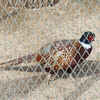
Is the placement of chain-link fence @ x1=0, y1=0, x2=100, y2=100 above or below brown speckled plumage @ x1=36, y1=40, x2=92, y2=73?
below

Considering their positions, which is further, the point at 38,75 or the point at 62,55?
the point at 38,75

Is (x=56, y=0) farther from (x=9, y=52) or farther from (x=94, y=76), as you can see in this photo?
(x=94, y=76)

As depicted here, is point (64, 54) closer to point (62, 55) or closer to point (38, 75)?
point (62, 55)

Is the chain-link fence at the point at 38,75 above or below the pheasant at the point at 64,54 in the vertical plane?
below

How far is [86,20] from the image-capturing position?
5.13 meters

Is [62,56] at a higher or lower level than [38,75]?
higher

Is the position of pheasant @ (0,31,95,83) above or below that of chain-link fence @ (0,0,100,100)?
above

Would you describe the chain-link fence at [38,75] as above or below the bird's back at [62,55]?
below

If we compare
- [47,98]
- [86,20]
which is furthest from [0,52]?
[86,20]

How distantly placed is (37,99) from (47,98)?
0.13 m

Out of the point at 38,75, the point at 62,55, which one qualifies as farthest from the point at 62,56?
the point at 38,75

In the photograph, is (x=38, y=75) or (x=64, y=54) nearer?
(x=64, y=54)

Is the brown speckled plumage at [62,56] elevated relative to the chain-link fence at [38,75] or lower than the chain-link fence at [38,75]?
elevated

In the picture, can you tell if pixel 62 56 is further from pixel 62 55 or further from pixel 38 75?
pixel 38 75
